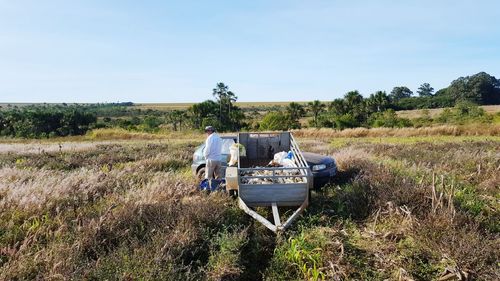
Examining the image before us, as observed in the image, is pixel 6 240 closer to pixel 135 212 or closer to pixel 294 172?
pixel 135 212

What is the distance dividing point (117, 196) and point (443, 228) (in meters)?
5.72

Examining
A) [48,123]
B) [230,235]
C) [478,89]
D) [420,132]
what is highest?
[478,89]

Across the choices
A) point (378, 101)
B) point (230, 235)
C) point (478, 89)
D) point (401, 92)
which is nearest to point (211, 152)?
point (230, 235)

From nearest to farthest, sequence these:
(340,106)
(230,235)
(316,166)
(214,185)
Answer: (230,235)
(214,185)
(316,166)
(340,106)

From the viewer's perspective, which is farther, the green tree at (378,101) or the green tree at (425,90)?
the green tree at (425,90)

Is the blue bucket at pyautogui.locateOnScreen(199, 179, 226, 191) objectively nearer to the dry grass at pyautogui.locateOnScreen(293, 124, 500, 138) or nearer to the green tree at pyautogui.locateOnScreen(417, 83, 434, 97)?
the dry grass at pyautogui.locateOnScreen(293, 124, 500, 138)

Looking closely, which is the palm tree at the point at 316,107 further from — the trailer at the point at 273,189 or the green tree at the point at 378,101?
the trailer at the point at 273,189

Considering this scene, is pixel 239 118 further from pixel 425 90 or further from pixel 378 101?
pixel 425 90

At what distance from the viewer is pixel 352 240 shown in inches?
230

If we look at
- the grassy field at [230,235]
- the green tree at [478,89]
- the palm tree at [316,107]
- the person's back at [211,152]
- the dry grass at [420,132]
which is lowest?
the dry grass at [420,132]

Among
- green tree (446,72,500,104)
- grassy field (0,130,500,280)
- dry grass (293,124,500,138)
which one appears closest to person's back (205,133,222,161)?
grassy field (0,130,500,280)

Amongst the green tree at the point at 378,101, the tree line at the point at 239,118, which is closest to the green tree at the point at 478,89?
the tree line at the point at 239,118

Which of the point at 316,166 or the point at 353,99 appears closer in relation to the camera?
the point at 316,166

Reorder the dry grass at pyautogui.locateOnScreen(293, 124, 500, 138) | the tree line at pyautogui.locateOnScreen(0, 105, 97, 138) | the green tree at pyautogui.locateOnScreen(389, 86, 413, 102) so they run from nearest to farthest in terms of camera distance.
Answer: the dry grass at pyautogui.locateOnScreen(293, 124, 500, 138) < the tree line at pyautogui.locateOnScreen(0, 105, 97, 138) < the green tree at pyautogui.locateOnScreen(389, 86, 413, 102)
